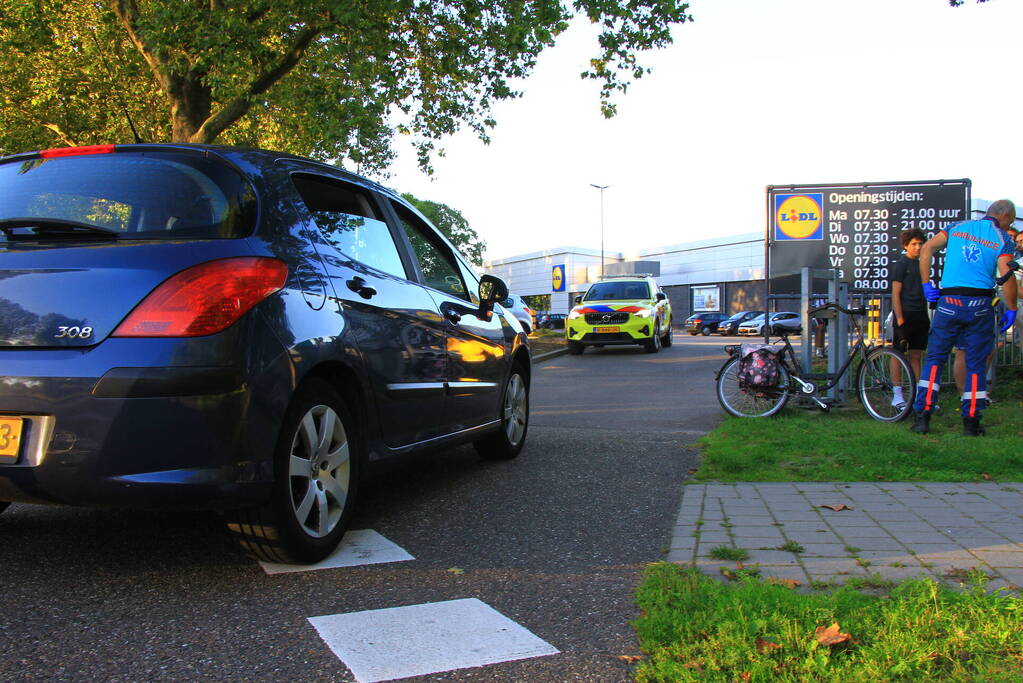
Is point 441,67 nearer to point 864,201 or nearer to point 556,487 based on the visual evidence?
point 864,201

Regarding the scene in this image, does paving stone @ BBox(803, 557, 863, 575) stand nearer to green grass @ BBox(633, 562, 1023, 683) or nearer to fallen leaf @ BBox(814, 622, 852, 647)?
green grass @ BBox(633, 562, 1023, 683)

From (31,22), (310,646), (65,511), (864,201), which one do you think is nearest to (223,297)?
(310,646)

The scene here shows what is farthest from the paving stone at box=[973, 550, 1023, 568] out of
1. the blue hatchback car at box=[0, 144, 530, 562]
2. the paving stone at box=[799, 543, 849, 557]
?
the blue hatchback car at box=[0, 144, 530, 562]

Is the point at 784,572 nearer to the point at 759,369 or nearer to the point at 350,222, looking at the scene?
the point at 350,222

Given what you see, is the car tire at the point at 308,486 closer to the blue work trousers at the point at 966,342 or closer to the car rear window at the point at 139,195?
the car rear window at the point at 139,195

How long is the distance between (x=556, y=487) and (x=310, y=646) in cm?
256

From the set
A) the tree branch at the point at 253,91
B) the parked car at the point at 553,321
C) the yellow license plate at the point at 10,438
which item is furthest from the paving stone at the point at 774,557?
the parked car at the point at 553,321

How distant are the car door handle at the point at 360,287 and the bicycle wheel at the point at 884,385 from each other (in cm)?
531

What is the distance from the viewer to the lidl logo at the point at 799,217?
9883 mm

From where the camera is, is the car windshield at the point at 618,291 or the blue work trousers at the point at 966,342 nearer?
the blue work trousers at the point at 966,342

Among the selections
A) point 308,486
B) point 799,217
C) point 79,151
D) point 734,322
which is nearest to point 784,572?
point 308,486

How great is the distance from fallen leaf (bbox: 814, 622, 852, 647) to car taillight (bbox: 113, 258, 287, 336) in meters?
2.12

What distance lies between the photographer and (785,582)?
10.2ft

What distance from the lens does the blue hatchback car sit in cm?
284
